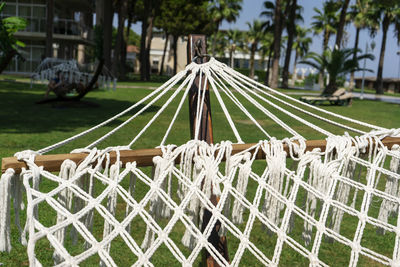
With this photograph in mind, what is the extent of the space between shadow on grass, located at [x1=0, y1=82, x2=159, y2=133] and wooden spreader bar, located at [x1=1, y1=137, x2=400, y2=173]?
724 cm

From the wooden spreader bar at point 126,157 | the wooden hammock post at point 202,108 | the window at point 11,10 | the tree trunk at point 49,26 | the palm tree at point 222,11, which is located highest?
the palm tree at point 222,11

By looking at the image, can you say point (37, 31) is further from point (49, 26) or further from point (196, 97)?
point (196, 97)

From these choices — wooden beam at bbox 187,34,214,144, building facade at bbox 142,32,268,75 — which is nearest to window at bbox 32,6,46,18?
building facade at bbox 142,32,268,75

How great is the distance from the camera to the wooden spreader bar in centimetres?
154

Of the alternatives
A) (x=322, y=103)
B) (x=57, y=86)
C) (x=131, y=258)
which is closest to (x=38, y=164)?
(x=131, y=258)

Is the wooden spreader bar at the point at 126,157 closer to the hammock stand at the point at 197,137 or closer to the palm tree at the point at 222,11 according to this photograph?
the hammock stand at the point at 197,137

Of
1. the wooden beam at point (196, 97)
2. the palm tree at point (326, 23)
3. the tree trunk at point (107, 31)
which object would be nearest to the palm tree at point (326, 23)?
the palm tree at point (326, 23)

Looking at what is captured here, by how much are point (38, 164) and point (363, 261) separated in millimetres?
2916

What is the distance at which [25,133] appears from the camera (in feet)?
26.1

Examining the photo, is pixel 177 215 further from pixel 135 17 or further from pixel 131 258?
pixel 135 17

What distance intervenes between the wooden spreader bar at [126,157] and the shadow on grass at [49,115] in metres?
7.24

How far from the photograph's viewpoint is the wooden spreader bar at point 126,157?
1544 millimetres

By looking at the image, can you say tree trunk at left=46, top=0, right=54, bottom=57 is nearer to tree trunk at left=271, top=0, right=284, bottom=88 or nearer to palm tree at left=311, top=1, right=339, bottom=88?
tree trunk at left=271, top=0, right=284, bottom=88

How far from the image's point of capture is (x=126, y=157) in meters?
1.72
